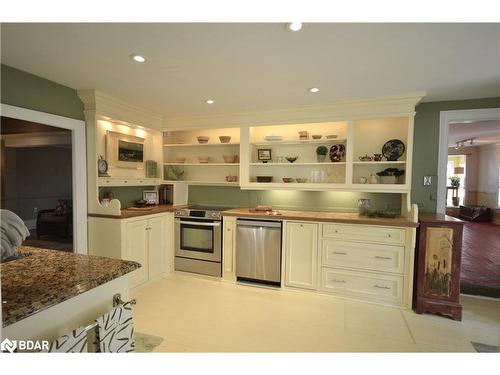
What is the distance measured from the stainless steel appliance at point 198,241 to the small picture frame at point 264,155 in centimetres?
104

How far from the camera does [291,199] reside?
3.87m

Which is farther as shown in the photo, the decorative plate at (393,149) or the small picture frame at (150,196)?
the small picture frame at (150,196)

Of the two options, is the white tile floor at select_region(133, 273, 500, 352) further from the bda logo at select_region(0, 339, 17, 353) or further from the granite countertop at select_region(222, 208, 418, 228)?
the bda logo at select_region(0, 339, 17, 353)

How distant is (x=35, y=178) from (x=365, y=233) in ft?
12.1

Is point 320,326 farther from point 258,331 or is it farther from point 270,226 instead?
point 270,226

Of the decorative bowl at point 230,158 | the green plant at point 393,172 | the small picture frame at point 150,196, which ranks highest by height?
the decorative bowl at point 230,158

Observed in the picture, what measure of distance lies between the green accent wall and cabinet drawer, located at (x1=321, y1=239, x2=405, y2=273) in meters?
3.31

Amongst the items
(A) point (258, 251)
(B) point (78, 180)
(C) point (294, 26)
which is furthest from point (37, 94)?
(A) point (258, 251)

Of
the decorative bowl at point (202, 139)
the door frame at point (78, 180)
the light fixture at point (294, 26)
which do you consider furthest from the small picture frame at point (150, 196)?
the light fixture at point (294, 26)

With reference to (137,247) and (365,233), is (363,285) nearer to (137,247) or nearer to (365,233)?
(365,233)

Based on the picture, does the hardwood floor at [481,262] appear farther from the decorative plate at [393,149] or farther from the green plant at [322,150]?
the green plant at [322,150]

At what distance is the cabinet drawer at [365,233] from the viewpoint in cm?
287

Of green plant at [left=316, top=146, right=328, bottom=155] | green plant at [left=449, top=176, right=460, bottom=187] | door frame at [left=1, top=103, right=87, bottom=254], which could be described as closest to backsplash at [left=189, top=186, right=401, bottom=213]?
green plant at [left=316, top=146, right=328, bottom=155]

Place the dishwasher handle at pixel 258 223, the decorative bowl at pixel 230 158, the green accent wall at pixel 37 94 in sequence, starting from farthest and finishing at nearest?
the decorative bowl at pixel 230 158 < the dishwasher handle at pixel 258 223 < the green accent wall at pixel 37 94
